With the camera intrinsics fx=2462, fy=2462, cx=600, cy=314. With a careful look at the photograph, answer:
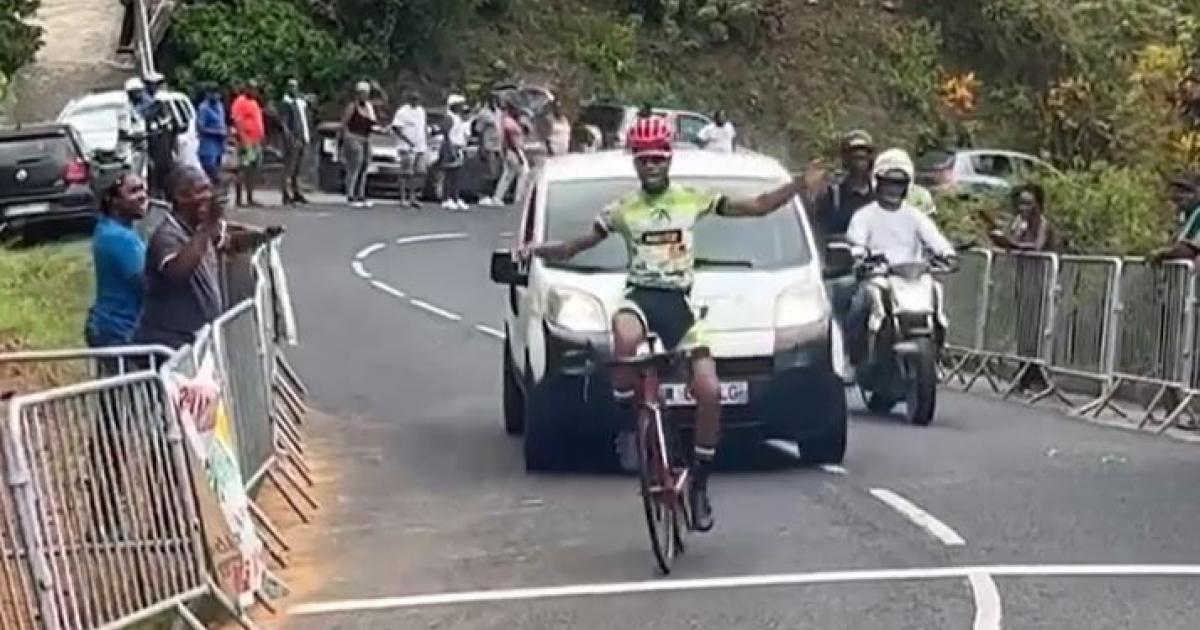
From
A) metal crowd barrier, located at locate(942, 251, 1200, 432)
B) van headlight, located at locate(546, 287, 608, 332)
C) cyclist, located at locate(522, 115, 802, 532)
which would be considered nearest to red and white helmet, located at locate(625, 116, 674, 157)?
cyclist, located at locate(522, 115, 802, 532)

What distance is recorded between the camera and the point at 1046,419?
18625mm

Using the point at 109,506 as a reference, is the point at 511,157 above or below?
below

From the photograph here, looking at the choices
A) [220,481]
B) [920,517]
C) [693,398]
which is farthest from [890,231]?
[220,481]

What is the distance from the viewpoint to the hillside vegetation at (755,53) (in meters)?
48.2

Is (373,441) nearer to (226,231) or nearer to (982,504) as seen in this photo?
(226,231)

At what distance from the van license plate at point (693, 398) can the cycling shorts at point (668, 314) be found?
256mm

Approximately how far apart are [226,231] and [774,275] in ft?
10.8

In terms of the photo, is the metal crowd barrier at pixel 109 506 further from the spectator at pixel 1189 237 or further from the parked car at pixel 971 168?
the parked car at pixel 971 168

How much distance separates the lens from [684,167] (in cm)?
1593

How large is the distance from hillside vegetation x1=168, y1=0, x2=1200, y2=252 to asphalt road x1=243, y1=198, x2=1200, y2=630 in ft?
96.1

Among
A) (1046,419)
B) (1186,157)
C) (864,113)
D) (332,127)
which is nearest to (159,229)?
(1046,419)

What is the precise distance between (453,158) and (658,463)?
30804mm

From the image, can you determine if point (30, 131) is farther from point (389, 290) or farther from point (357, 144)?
point (357, 144)

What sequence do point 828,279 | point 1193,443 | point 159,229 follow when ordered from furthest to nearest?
point 828,279
point 1193,443
point 159,229
